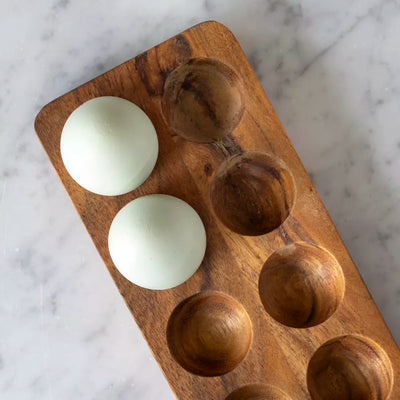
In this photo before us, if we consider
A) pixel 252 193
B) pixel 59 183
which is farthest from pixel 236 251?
pixel 59 183

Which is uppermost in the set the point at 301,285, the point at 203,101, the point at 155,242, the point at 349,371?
the point at 203,101

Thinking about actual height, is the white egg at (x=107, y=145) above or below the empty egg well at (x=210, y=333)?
above

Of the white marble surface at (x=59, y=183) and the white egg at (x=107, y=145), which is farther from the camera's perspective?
the white marble surface at (x=59, y=183)

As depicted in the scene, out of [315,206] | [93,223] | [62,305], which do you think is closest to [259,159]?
[315,206]

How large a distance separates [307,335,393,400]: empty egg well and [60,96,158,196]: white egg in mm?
260

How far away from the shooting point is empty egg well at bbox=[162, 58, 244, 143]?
0.56 meters

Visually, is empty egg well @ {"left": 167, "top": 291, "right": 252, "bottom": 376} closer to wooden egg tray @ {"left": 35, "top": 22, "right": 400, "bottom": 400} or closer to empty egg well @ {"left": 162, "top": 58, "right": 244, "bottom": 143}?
wooden egg tray @ {"left": 35, "top": 22, "right": 400, "bottom": 400}

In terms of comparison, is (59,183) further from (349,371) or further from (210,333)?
(349,371)

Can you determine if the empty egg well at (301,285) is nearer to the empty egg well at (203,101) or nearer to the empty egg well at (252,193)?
the empty egg well at (252,193)

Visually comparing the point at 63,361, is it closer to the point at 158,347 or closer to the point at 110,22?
the point at 158,347

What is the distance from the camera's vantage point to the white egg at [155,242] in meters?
0.49

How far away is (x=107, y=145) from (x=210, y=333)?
24 centimetres

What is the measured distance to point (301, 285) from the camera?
1.93 feet

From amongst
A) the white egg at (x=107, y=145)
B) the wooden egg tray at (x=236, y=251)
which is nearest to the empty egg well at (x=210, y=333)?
the wooden egg tray at (x=236, y=251)
